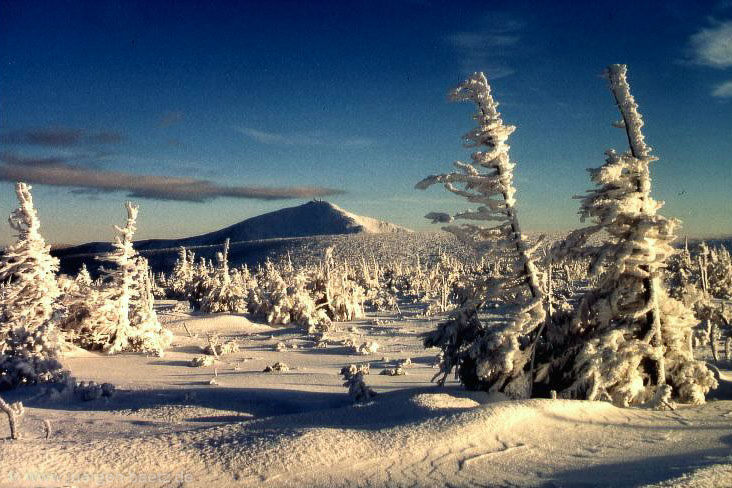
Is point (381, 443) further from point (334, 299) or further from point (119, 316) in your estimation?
point (334, 299)

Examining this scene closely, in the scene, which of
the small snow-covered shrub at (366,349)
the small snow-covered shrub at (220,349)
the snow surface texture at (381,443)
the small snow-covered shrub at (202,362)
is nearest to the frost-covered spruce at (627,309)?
the snow surface texture at (381,443)

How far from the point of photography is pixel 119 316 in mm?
18141

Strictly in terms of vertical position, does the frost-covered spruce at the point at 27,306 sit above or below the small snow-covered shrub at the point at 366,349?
above

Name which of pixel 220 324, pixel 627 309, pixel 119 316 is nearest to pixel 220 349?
pixel 119 316

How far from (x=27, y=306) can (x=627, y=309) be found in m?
16.2

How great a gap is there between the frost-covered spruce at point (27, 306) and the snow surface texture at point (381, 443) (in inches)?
109

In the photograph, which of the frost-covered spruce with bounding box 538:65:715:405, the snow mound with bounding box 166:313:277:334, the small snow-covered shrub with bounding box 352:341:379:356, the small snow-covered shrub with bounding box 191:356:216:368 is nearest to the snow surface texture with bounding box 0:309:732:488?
the frost-covered spruce with bounding box 538:65:715:405

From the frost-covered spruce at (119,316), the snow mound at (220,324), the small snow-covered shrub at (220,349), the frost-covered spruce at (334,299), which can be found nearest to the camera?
the frost-covered spruce at (119,316)

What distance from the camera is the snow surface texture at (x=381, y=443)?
5.83 metres

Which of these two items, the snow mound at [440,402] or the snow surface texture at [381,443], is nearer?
the snow surface texture at [381,443]

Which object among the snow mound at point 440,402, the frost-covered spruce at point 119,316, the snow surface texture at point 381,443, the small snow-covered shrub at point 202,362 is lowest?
the small snow-covered shrub at point 202,362

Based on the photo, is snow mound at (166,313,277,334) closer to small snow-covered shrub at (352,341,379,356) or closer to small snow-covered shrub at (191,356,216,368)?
small snow-covered shrub at (352,341,379,356)

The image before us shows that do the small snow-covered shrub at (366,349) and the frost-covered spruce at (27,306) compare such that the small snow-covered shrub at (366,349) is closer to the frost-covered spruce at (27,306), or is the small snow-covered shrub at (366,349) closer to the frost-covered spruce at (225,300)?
the frost-covered spruce at (27,306)

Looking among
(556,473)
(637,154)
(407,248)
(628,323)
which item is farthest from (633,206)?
(407,248)
